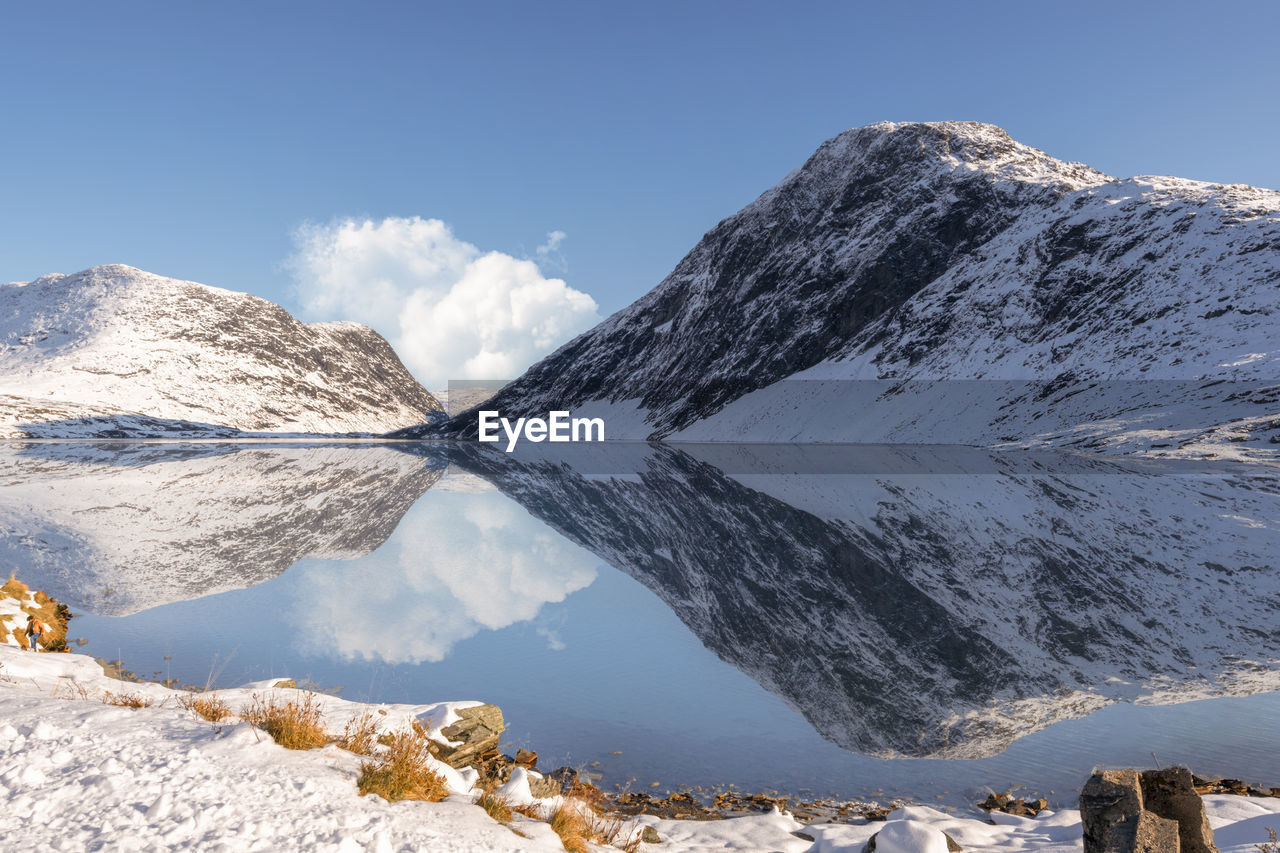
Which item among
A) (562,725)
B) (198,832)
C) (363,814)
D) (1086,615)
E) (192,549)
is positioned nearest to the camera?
(198,832)

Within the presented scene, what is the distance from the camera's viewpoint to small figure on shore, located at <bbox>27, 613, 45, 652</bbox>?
11130mm

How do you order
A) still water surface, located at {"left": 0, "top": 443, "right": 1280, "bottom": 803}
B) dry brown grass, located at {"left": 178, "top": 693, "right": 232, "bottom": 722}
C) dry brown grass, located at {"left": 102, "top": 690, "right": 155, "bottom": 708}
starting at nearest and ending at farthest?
dry brown grass, located at {"left": 178, "top": 693, "right": 232, "bottom": 722}, dry brown grass, located at {"left": 102, "top": 690, "right": 155, "bottom": 708}, still water surface, located at {"left": 0, "top": 443, "right": 1280, "bottom": 803}

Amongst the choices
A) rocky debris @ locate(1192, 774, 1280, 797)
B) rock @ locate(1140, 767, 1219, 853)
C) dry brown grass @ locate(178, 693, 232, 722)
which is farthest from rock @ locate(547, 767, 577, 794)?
rocky debris @ locate(1192, 774, 1280, 797)

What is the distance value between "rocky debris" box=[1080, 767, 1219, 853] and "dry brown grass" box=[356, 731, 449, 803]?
5.32 metres

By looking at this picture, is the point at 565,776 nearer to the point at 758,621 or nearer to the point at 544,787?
the point at 544,787

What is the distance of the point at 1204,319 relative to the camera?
66625mm

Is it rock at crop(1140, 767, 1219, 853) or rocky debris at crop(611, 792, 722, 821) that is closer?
rock at crop(1140, 767, 1219, 853)

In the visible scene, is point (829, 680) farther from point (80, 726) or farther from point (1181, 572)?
point (1181, 572)

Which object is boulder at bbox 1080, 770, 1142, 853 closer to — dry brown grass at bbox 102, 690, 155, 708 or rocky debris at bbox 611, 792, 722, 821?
rocky debris at bbox 611, 792, 722, 821

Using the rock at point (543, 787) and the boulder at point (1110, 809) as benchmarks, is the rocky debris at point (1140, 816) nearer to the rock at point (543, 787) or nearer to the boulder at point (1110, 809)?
the boulder at point (1110, 809)

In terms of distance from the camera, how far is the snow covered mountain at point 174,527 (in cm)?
1728

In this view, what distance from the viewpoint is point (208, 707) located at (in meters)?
6.85

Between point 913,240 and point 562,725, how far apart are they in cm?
11832

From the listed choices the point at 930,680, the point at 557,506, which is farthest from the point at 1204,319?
the point at 930,680
